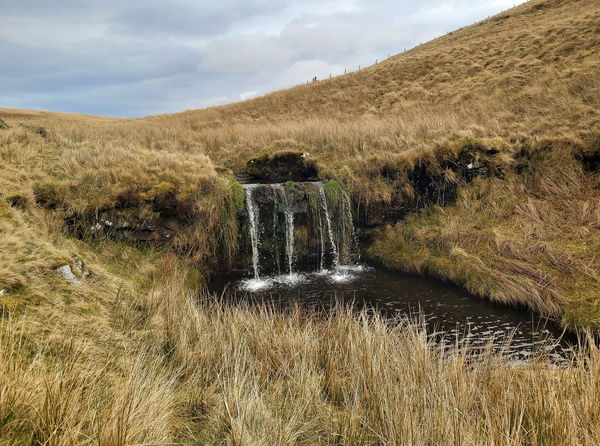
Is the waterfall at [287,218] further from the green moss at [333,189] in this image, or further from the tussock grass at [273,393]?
the tussock grass at [273,393]

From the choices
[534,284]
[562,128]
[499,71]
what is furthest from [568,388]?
[499,71]

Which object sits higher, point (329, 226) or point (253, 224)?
point (253, 224)

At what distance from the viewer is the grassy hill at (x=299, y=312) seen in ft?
9.59

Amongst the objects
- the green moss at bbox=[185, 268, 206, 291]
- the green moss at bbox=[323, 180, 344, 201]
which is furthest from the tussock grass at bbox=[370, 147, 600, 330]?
the green moss at bbox=[185, 268, 206, 291]

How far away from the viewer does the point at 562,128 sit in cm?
1264

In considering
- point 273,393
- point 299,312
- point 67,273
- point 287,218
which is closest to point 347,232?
point 287,218

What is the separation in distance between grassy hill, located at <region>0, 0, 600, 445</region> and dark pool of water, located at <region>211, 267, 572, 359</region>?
50 centimetres

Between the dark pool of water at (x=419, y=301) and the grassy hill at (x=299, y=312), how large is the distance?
19.8 inches

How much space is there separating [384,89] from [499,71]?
815cm

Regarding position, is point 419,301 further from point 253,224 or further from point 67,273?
point 67,273

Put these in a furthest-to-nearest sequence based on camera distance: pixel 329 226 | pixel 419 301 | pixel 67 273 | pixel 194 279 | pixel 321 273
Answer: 1. pixel 329 226
2. pixel 321 273
3. pixel 194 279
4. pixel 419 301
5. pixel 67 273

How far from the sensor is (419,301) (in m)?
8.42

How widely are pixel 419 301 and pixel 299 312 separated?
379 cm

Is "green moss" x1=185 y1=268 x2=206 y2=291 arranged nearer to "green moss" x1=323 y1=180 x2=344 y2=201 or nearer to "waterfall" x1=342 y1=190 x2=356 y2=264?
"waterfall" x1=342 y1=190 x2=356 y2=264
